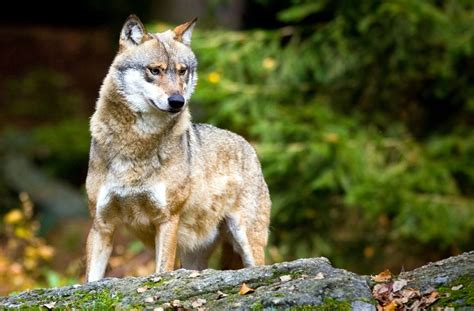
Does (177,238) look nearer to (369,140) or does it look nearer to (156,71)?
(156,71)

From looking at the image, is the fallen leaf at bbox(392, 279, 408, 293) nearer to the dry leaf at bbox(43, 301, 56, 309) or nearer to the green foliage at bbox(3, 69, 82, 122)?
the dry leaf at bbox(43, 301, 56, 309)

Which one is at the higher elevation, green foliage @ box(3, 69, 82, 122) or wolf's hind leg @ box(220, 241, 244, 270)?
green foliage @ box(3, 69, 82, 122)

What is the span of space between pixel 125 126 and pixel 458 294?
113 inches

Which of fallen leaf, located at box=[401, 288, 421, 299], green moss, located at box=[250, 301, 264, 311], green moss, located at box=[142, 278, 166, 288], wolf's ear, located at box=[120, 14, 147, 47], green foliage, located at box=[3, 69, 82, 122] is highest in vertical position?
green foliage, located at box=[3, 69, 82, 122]

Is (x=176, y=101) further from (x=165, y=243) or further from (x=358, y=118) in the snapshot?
(x=358, y=118)

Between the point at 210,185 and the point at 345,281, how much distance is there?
244cm

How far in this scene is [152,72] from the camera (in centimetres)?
676

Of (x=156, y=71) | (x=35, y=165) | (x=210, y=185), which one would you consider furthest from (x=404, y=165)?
(x=35, y=165)

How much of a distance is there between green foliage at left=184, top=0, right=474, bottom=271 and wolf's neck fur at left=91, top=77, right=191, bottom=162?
392 centimetres

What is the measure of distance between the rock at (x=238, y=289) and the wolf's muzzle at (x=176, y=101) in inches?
55.5

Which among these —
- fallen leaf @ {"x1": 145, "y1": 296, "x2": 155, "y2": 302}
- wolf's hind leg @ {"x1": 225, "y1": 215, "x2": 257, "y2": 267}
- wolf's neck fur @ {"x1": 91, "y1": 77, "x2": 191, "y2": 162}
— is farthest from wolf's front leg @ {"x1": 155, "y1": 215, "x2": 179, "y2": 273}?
fallen leaf @ {"x1": 145, "y1": 296, "x2": 155, "y2": 302}

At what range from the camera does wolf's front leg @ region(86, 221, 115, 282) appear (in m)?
6.93

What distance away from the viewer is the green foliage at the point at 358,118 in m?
10.9

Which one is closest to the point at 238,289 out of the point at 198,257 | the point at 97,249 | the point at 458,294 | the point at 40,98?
the point at 458,294
